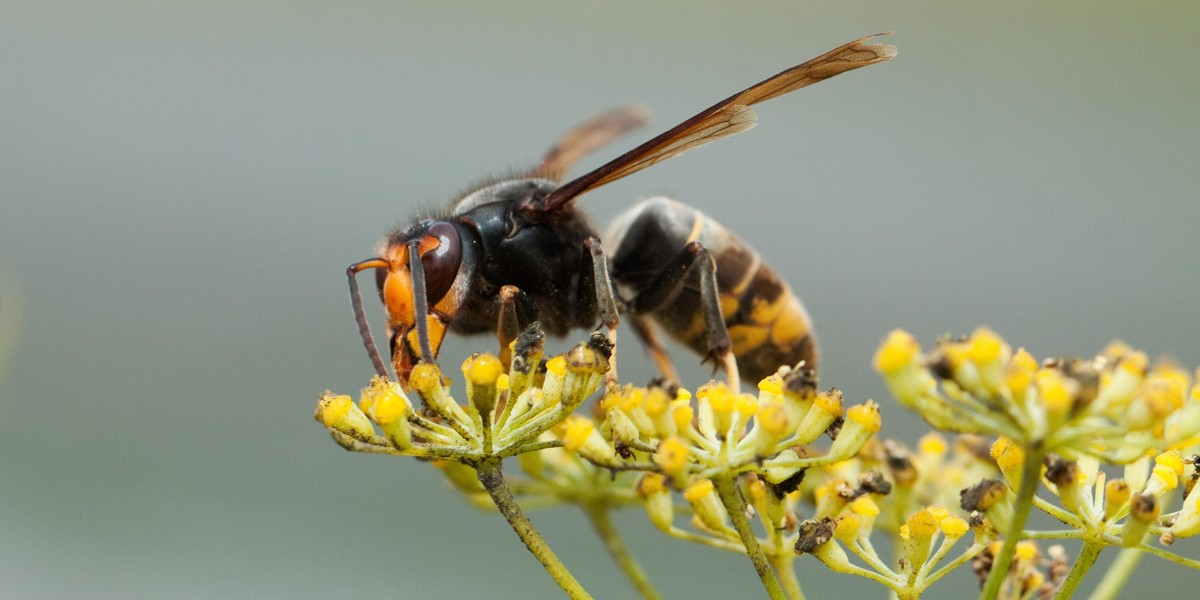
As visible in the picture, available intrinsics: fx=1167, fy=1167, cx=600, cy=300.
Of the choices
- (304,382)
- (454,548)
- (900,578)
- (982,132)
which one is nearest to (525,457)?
(900,578)

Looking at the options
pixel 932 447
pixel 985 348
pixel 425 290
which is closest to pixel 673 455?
pixel 985 348

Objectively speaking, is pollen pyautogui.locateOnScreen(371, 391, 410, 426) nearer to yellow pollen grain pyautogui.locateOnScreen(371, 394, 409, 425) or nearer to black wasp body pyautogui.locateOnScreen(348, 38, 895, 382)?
yellow pollen grain pyautogui.locateOnScreen(371, 394, 409, 425)

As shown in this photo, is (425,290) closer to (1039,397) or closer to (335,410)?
(335,410)

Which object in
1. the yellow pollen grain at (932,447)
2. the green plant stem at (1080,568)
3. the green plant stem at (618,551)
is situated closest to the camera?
the green plant stem at (1080,568)

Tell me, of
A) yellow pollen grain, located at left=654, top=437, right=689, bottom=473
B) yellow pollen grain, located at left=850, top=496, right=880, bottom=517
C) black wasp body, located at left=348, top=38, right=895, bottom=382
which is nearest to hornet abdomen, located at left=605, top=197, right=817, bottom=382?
black wasp body, located at left=348, top=38, right=895, bottom=382

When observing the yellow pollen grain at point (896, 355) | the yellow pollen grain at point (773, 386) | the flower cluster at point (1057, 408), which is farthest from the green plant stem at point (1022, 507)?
the yellow pollen grain at point (773, 386)

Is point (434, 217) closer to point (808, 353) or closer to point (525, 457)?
point (525, 457)

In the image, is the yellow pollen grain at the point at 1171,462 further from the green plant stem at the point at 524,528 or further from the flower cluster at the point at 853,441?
the green plant stem at the point at 524,528
